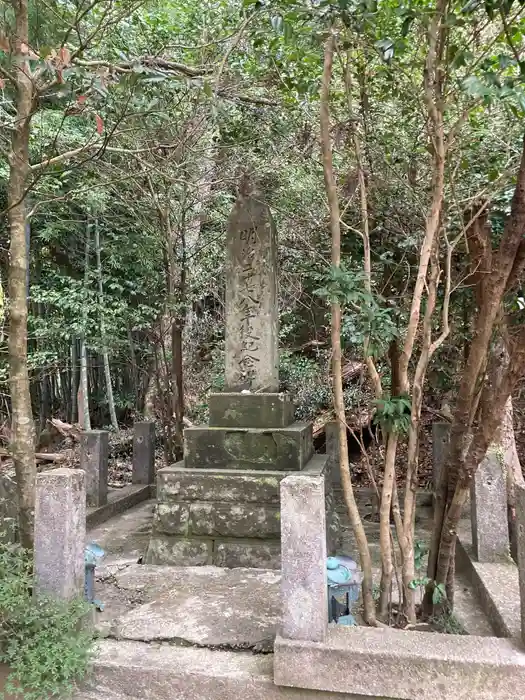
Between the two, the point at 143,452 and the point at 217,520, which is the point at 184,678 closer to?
the point at 217,520

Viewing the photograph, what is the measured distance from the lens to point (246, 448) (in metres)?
4.22

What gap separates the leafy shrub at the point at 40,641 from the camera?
2.16m

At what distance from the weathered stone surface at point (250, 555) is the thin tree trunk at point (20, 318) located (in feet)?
4.74

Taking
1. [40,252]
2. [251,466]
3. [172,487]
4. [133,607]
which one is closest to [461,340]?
[251,466]

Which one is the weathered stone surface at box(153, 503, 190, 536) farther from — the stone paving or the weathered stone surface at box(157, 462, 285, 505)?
the stone paving

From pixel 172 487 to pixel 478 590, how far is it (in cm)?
234

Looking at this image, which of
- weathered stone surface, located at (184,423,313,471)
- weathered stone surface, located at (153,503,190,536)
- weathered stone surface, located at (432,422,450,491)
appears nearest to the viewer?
weathered stone surface, located at (153,503,190,536)

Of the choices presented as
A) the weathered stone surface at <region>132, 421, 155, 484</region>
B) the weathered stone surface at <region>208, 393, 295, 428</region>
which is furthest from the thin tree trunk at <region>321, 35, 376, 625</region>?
the weathered stone surface at <region>132, 421, 155, 484</region>

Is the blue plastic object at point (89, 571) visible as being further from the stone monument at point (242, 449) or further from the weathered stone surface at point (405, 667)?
the weathered stone surface at point (405, 667)

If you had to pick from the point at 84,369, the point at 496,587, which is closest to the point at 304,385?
the point at 84,369

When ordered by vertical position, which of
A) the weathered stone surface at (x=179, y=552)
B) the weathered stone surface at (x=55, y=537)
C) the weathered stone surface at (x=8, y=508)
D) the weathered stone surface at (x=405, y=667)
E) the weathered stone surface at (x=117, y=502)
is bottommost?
the weathered stone surface at (x=117, y=502)

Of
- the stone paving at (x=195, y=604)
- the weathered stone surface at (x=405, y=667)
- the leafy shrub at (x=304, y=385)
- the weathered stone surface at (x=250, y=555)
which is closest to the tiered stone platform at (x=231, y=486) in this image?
the weathered stone surface at (x=250, y=555)

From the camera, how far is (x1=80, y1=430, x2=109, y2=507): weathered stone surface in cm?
541

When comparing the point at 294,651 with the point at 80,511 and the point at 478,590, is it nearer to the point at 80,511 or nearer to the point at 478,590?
the point at 80,511
